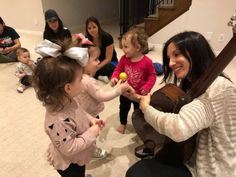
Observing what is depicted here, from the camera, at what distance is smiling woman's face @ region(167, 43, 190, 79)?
3.34 feet

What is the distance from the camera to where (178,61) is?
1.03 meters

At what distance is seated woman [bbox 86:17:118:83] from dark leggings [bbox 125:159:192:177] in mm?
1679

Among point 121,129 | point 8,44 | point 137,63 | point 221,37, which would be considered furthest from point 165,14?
point 8,44

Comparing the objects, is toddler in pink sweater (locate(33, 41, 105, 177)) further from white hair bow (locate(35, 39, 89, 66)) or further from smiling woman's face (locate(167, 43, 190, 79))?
smiling woman's face (locate(167, 43, 190, 79))

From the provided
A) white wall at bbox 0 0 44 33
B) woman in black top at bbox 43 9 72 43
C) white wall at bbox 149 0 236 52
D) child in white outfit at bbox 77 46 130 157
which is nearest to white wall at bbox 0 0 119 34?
white wall at bbox 0 0 44 33

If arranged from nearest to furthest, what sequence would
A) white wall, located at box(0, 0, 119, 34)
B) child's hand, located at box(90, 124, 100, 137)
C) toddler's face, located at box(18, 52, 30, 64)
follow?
child's hand, located at box(90, 124, 100, 137) → toddler's face, located at box(18, 52, 30, 64) → white wall, located at box(0, 0, 119, 34)

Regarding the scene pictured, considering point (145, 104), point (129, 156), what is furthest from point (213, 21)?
point (145, 104)

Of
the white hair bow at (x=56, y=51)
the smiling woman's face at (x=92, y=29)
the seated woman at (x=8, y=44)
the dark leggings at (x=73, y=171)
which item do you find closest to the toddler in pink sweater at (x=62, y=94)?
the white hair bow at (x=56, y=51)

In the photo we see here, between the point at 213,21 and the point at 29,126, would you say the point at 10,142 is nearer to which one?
the point at 29,126

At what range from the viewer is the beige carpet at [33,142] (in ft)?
5.38

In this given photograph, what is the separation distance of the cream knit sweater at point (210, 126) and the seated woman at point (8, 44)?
3064 millimetres

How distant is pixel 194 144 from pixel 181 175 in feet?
0.47

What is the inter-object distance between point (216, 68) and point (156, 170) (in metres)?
0.52

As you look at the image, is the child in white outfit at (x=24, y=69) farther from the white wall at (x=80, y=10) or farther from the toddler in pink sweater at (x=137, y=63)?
the white wall at (x=80, y=10)
